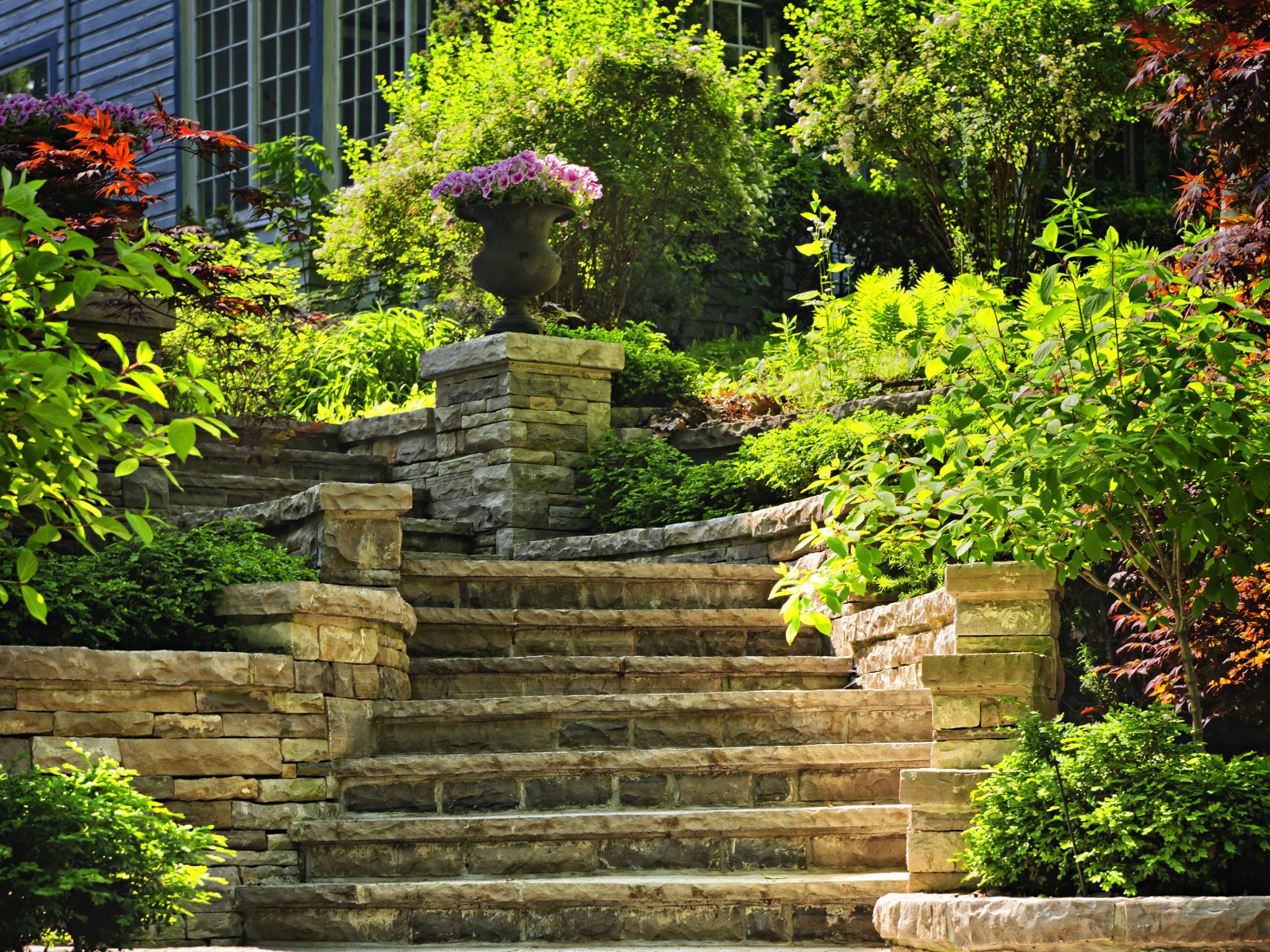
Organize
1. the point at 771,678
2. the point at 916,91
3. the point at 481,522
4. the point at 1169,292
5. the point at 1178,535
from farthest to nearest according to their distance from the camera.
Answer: the point at 916,91, the point at 481,522, the point at 771,678, the point at 1169,292, the point at 1178,535

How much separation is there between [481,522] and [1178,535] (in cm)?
439

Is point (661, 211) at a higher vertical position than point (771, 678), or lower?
higher

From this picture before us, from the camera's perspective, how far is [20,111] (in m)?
6.13

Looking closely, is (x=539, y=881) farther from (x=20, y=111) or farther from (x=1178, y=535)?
(x=20, y=111)

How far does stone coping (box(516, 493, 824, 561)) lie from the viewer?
5859mm

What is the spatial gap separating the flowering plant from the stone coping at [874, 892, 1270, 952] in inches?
191

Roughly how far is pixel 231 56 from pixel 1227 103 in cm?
1078

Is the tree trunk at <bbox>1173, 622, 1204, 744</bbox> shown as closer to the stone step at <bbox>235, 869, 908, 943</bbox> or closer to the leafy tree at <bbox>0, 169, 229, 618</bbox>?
the stone step at <bbox>235, 869, 908, 943</bbox>

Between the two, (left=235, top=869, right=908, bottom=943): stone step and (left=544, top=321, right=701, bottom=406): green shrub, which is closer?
(left=235, top=869, right=908, bottom=943): stone step

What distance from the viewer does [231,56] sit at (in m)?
13.1

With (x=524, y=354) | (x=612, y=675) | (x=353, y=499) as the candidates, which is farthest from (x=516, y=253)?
(x=612, y=675)

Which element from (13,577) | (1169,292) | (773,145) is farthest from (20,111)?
(773,145)

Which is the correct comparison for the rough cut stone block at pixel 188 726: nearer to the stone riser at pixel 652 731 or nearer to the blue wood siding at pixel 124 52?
the stone riser at pixel 652 731

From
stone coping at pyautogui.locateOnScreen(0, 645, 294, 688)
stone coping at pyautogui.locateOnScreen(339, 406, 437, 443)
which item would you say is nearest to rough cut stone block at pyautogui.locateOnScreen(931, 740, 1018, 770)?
stone coping at pyautogui.locateOnScreen(0, 645, 294, 688)
